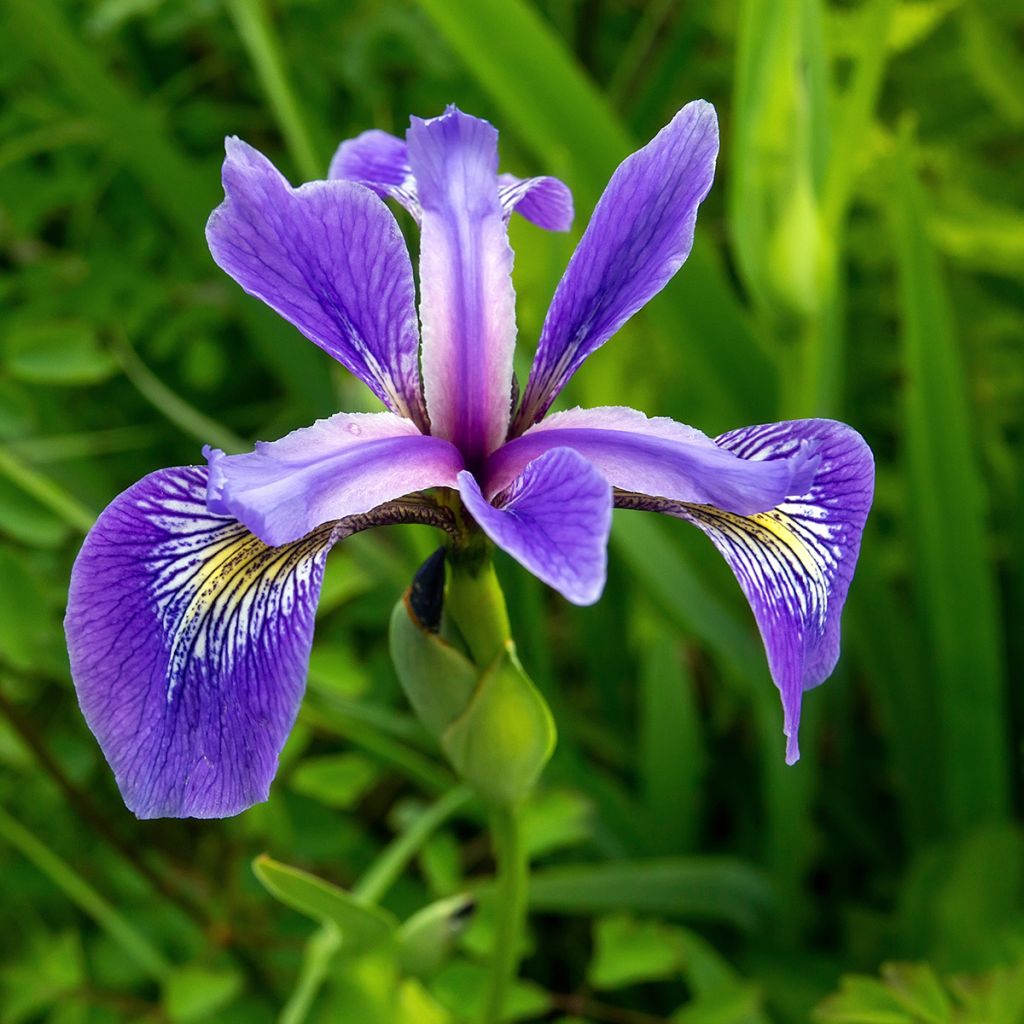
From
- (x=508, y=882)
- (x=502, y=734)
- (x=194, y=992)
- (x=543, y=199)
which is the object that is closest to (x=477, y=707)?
(x=502, y=734)

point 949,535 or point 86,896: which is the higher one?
point 86,896

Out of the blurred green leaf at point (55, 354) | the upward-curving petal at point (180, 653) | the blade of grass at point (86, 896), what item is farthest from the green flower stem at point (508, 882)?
the blurred green leaf at point (55, 354)

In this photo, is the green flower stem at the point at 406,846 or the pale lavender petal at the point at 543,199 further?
the green flower stem at the point at 406,846

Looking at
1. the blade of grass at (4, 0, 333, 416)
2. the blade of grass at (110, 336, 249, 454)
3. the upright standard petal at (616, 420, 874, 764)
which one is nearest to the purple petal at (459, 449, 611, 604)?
the upright standard petal at (616, 420, 874, 764)

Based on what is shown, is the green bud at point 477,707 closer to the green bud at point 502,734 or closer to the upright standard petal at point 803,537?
the green bud at point 502,734

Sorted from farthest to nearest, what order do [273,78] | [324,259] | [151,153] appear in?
[151,153] → [273,78] → [324,259]

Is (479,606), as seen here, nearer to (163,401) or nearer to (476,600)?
(476,600)

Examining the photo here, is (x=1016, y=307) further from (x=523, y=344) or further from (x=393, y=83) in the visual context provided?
(x=393, y=83)

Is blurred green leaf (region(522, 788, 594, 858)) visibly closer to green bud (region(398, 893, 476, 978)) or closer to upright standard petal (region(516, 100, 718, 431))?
green bud (region(398, 893, 476, 978))
